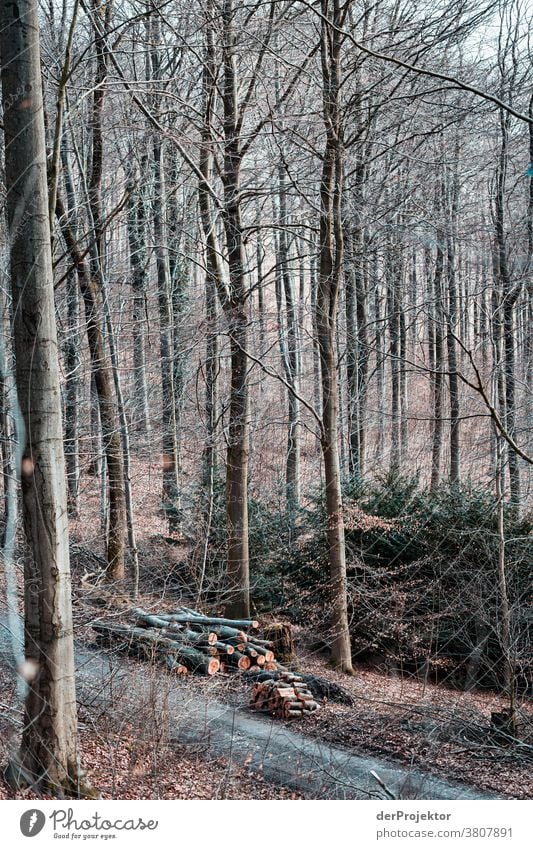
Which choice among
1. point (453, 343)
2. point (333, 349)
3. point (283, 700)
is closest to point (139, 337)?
point (333, 349)

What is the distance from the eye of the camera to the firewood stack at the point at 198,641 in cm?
786

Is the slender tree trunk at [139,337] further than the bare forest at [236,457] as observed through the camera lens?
Yes

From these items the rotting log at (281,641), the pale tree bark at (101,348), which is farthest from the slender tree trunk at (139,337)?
the rotting log at (281,641)

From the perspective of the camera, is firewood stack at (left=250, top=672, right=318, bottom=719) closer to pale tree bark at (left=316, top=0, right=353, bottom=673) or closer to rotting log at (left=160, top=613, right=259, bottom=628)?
rotting log at (left=160, top=613, right=259, bottom=628)

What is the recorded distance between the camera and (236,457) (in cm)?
1114

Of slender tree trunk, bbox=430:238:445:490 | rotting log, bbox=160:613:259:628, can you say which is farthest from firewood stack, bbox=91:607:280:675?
slender tree trunk, bbox=430:238:445:490

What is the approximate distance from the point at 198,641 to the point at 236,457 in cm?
301

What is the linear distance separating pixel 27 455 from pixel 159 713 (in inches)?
86.6

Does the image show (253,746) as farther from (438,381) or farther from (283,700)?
(438,381)

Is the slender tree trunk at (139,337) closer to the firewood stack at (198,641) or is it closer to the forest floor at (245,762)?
the forest floor at (245,762)

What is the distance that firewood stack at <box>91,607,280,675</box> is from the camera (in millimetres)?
7855

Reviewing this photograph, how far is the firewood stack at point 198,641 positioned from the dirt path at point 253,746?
25.6 inches

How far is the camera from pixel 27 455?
432 cm
